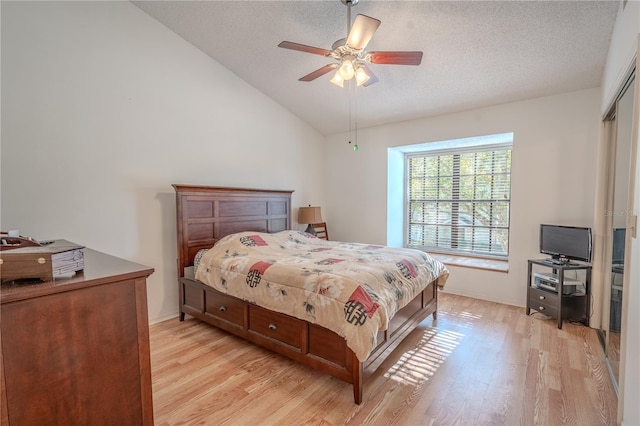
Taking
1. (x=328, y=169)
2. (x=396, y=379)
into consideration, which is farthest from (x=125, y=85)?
(x=396, y=379)

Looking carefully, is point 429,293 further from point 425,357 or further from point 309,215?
point 309,215

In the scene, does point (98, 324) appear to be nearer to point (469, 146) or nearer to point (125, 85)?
point (125, 85)

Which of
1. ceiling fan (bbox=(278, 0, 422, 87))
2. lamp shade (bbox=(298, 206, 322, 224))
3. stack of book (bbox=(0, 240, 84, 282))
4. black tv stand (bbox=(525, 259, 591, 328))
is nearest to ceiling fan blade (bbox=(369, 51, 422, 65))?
ceiling fan (bbox=(278, 0, 422, 87))

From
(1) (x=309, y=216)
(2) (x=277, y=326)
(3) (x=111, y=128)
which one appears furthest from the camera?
(1) (x=309, y=216)

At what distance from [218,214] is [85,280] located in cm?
249

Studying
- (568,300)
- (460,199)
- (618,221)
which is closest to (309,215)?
(460,199)

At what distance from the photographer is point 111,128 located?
9.36ft

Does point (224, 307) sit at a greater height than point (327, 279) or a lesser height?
lesser

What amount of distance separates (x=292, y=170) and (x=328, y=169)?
817 millimetres

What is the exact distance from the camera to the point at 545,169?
10.9 ft

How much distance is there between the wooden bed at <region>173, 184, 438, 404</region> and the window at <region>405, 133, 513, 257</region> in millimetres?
1762

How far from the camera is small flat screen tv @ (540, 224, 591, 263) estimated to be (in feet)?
9.44

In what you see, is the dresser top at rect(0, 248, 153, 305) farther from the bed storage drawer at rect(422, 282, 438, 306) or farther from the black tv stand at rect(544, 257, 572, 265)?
the black tv stand at rect(544, 257, 572, 265)

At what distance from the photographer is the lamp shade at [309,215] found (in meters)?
4.50
